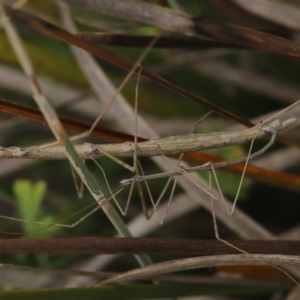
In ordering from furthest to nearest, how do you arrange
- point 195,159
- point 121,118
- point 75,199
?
point 75,199 < point 121,118 < point 195,159

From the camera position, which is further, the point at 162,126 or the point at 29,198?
the point at 162,126

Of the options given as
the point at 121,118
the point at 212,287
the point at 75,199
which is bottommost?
the point at 212,287

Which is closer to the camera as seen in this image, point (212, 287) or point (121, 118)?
point (212, 287)

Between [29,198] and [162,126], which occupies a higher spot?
[162,126]

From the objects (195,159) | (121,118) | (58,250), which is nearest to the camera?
(58,250)

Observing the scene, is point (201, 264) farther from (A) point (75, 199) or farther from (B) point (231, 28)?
(A) point (75, 199)

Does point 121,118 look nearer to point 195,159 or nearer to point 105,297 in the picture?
point 195,159

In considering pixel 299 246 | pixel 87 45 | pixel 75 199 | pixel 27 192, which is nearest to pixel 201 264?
pixel 299 246

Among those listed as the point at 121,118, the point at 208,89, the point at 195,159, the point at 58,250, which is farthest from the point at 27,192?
the point at 208,89

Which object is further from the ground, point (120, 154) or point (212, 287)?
point (120, 154)
